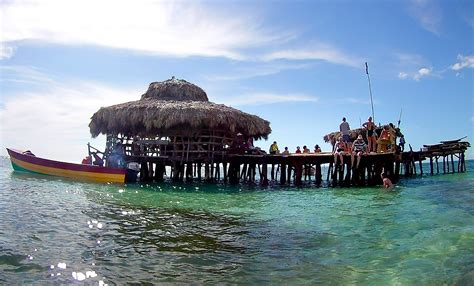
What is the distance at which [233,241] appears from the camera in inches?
316

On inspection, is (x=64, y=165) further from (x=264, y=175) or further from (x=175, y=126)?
(x=264, y=175)

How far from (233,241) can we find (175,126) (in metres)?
12.9

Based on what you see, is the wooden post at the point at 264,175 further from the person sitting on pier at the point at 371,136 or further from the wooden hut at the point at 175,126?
the person sitting on pier at the point at 371,136

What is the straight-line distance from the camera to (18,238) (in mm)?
7617

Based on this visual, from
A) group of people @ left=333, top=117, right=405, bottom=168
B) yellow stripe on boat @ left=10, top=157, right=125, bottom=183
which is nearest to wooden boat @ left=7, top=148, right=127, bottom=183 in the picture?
yellow stripe on boat @ left=10, top=157, right=125, bottom=183

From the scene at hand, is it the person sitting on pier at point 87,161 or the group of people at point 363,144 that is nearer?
the group of people at point 363,144

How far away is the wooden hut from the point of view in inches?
774

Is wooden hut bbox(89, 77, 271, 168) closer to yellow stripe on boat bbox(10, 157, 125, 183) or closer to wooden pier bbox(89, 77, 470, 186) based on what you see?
wooden pier bbox(89, 77, 470, 186)

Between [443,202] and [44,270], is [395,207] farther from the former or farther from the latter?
[44,270]

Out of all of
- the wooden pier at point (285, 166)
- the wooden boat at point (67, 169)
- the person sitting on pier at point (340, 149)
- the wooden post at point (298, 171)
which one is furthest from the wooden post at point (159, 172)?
the person sitting on pier at point (340, 149)

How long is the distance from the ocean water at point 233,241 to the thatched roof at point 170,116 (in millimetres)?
6684

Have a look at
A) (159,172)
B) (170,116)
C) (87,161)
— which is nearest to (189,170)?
(159,172)

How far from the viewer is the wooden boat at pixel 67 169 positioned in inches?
742

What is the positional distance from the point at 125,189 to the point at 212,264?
1082 centimetres
